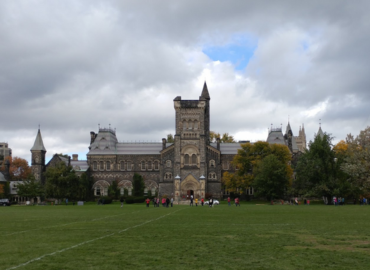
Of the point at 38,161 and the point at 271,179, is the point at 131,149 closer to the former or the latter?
the point at 38,161

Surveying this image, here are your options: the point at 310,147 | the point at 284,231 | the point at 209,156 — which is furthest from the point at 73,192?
the point at 284,231

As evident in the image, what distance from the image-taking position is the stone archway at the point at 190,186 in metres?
86.6

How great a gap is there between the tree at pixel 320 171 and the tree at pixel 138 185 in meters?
34.1

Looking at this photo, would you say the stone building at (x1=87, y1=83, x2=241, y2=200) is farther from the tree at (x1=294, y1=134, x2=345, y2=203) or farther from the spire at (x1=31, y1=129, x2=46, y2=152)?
the tree at (x1=294, y1=134, x2=345, y2=203)

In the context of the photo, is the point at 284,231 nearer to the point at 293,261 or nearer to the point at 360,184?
the point at 293,261

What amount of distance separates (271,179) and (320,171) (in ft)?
26.2

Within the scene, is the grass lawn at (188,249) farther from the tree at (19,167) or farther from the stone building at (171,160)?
the tree at (19,167)

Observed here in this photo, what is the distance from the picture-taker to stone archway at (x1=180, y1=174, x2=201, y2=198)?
3408 inches

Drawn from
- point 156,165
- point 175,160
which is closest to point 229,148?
point 175,160

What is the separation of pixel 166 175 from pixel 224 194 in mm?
12390

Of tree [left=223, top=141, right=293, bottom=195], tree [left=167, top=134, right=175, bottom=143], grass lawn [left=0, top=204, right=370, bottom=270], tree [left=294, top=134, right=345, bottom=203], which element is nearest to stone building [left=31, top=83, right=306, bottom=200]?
tree [left=223, top=141, right=293, bottom=195]

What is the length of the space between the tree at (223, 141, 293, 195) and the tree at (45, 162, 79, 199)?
27996 mm

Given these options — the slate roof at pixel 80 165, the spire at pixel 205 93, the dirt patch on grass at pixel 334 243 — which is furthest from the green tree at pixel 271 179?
the dirt patch on grass at pixel 334 243

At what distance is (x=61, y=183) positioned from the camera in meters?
80.9
